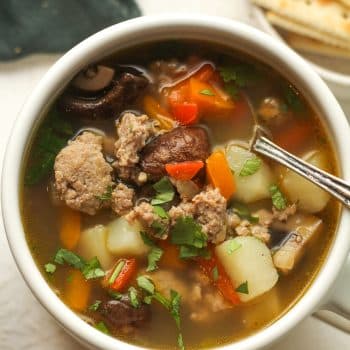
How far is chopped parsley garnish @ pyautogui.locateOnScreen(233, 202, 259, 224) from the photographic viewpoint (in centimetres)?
177

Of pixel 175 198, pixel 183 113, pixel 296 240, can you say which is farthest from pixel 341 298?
pixel 183 113

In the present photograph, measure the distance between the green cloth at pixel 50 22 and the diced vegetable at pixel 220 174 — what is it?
1.85 feet

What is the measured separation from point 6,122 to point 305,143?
29.6 inches

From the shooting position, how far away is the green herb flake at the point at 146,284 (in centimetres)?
175

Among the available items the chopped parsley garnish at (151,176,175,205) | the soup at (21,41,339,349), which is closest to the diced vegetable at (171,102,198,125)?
the soup at (21,41,339,349)

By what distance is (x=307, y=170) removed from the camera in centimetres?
174

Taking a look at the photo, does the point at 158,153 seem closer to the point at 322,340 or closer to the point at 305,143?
the point at 305,143

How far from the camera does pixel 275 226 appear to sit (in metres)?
1.78

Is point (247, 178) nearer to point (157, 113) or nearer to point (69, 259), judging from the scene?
point (157, 113)

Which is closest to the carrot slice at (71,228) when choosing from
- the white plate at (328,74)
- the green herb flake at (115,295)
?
the green herb flake at (115,295)

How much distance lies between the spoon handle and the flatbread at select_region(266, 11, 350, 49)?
473mm

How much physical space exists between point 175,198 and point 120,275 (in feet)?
0.63

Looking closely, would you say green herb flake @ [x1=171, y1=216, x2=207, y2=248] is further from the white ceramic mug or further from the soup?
the white ceramic mug

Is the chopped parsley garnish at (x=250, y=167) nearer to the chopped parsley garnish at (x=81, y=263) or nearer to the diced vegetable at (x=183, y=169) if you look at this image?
the diced vegetable at (x=183, y=169)
